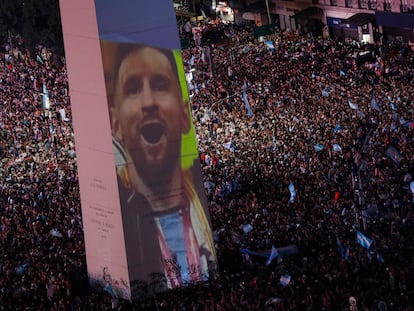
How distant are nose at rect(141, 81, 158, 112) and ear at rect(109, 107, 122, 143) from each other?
2.74ft

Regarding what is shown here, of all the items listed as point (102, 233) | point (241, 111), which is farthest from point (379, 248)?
point (241, 111)

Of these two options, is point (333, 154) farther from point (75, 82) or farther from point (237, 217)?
point (75, 82)

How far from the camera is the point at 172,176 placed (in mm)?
33188

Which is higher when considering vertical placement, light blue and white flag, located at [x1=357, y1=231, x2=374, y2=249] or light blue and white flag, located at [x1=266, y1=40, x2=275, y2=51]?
light blue and white flag, located at [x1=266, y1=40, x2=275, y2=51]

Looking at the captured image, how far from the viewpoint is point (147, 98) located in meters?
32.8

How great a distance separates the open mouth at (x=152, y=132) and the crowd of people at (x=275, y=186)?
374 cm

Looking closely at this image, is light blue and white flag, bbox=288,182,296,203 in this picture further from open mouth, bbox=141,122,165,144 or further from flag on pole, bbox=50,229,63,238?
flag on pole, bbox=50,229,63,238

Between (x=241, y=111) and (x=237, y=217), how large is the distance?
15301 millimetres

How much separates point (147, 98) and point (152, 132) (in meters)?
0.88

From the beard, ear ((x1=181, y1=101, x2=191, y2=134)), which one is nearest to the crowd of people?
the beard

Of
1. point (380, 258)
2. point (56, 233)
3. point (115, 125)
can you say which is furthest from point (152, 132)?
point (380, 258)

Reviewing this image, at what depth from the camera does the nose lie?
32812 millimetres

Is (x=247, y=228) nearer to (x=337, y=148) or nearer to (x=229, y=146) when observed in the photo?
(x=337, y=148)

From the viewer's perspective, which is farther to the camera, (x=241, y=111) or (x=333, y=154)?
(x=241, y=111)
